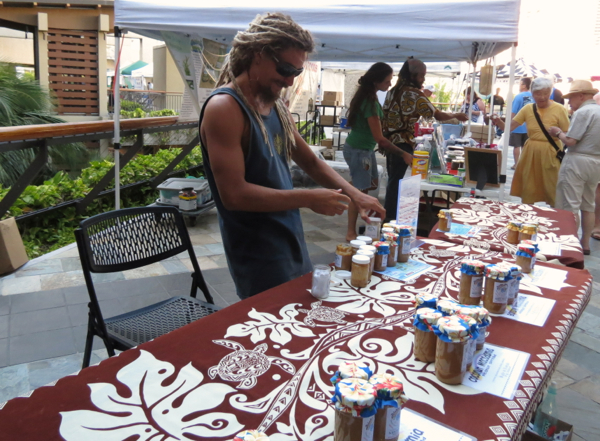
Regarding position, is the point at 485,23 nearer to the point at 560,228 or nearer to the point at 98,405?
the point at 560,228

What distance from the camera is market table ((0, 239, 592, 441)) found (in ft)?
3.21

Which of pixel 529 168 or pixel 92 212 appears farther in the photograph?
pixel 92 212

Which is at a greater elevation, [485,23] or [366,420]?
[485,23]

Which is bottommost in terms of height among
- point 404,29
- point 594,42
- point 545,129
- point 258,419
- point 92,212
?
point 92,212

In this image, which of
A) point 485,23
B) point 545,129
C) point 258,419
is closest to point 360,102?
point 485,23

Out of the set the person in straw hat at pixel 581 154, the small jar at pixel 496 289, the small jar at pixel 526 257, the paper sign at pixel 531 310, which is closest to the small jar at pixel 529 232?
the small jar at pixel 526 257

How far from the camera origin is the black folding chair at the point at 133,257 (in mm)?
1848

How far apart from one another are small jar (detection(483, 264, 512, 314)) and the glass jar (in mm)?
524

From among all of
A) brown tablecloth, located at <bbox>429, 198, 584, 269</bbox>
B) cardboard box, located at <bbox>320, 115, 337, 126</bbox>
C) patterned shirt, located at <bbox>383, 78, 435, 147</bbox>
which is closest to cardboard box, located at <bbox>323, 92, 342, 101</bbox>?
cardboard box, located at <bbox>320, 115, 337, 126</bbox>

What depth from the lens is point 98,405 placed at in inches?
40.4

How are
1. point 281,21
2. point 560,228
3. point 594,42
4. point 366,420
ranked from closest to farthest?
point 366,420, point 281,21, point 560,228, point 594,42

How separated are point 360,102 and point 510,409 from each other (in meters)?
3.88

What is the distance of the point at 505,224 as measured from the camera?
2.92 m

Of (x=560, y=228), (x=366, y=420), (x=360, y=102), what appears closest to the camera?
(x=366, y=420)
